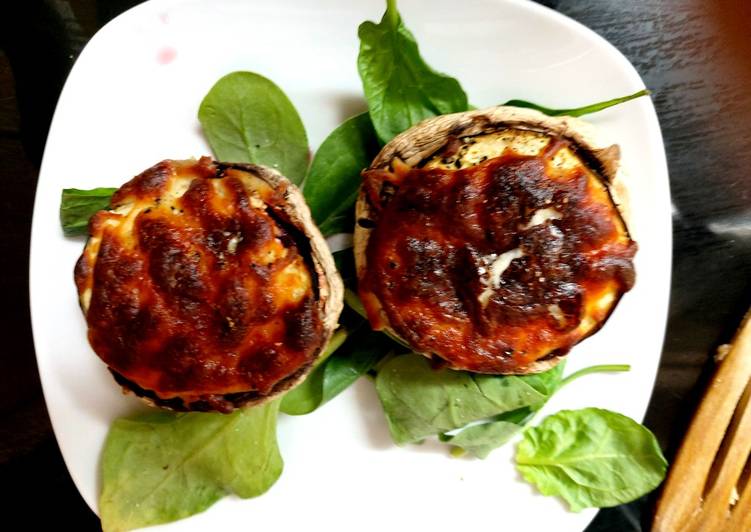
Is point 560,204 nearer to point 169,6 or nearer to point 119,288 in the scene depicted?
point 119,288

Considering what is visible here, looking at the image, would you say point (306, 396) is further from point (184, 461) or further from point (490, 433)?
point (490, 433)

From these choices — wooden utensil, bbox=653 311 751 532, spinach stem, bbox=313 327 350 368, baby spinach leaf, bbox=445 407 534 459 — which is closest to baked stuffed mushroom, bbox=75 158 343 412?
spinach stem, bbox=313 327 350 368

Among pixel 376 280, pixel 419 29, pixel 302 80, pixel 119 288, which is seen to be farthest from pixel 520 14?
pixel 119 288

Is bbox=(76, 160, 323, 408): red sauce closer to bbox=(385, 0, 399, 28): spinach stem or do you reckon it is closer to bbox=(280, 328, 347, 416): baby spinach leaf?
bbox=(280, 328, 347, 416): baby spinach leaf

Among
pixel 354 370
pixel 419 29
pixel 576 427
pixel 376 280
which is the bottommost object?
pixel 576 427

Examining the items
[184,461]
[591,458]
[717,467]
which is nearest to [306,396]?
[184,461]

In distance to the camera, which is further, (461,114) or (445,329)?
(461,114)
